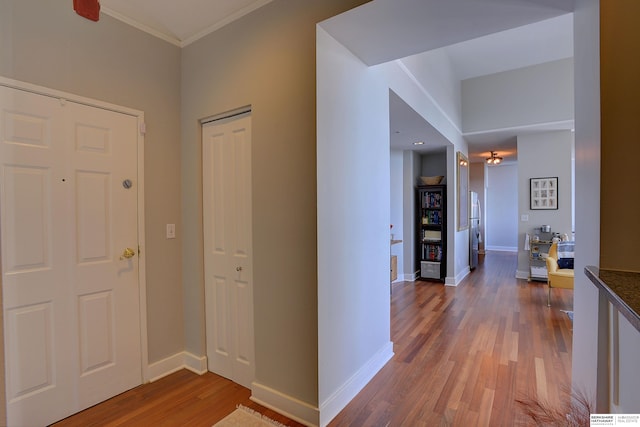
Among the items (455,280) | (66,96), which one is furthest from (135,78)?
(455,280)

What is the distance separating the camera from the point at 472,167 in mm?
Answer: 9234

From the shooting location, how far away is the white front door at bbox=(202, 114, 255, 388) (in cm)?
233

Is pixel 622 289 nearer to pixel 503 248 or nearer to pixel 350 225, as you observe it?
pixel 350 225

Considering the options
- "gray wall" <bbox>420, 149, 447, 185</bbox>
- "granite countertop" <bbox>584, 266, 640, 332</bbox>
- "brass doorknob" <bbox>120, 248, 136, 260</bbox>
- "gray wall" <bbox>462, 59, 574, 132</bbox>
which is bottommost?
"brass doorknob" <bbox>120, 248, 136, 260</bbox>

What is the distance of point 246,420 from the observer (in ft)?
6.39

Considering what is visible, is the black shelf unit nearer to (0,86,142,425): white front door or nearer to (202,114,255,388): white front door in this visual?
(202,114,255,388): white front door

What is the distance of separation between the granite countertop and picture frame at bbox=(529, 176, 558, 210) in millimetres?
5385

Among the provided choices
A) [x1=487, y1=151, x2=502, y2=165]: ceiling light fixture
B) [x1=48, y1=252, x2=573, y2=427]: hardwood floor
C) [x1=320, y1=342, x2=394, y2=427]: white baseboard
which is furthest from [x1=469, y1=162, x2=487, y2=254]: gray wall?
Result: [x1=320, y1=342, x2=394, y2=427]: white baseboard

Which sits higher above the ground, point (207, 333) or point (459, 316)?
point (207, 333)

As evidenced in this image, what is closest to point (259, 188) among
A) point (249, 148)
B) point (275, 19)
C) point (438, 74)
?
point (249, 148)

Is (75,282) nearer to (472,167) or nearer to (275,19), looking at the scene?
(275,19)

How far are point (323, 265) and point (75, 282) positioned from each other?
1709 millimetres

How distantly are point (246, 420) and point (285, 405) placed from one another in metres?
0.26

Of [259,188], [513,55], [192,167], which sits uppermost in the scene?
[513,55]
